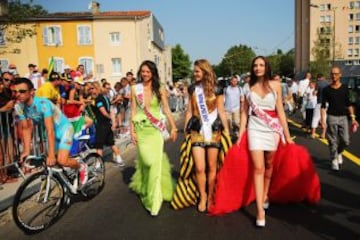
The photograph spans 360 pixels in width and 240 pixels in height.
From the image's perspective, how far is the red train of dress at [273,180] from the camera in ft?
16.9

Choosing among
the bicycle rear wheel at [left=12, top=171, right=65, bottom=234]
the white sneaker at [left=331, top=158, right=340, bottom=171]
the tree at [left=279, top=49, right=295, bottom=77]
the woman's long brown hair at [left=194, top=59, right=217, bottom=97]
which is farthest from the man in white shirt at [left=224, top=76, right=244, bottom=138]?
the tree at [left=279, top=49, right=295, bottom=77]

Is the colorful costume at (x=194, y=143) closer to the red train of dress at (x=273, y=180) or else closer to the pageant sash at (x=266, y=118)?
the red train of dress at (x=273, y=180)

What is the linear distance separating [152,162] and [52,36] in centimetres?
4152

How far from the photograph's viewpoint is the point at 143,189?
228 inches

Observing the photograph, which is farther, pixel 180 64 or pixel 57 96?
pixel 180 64

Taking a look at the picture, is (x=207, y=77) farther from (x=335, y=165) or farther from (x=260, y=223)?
(x=335, y=165)

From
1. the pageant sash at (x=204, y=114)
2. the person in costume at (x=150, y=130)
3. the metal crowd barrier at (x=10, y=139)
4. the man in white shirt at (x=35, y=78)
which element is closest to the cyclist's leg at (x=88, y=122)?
the metal crowd barrier at (x=10, y=139)

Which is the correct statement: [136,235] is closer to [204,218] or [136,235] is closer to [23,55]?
[204,218]

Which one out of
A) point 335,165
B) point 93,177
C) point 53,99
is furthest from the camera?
point 53,99

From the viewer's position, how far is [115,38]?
43281 millimetres

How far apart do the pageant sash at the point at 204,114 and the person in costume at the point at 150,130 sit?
1.88ft

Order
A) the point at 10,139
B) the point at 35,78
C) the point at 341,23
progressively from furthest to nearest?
the point at 341,23
the point at 35,78
the point at 10,139

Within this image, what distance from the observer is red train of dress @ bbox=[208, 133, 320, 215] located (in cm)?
514

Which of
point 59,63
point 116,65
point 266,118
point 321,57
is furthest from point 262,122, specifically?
point 321,57
